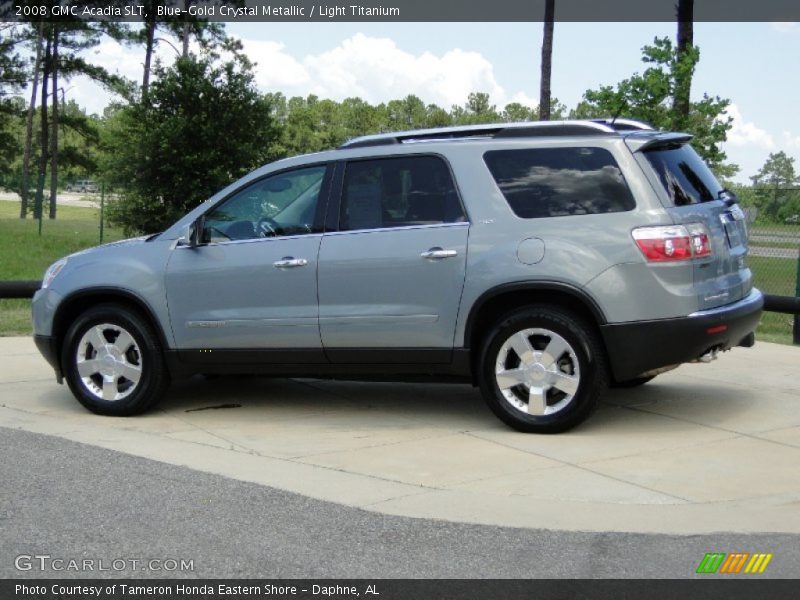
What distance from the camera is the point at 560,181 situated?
24.9ft

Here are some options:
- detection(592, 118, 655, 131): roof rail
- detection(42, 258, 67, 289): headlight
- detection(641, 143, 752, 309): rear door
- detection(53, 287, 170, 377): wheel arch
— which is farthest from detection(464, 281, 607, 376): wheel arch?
detection(42, 258, 67, 289): headlight

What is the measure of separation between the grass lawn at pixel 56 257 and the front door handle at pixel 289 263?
591 cm

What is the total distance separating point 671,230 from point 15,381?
575cm

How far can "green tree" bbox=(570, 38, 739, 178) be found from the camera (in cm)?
1569

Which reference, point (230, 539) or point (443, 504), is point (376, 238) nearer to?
point (443, 504)

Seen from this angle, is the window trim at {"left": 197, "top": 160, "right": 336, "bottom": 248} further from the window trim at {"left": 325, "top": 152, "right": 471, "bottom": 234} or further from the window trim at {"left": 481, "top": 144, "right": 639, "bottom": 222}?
the window trim at {"left": 481, "top": 144, "right": 639, "bottom": 222}

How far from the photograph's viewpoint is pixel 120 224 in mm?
24203

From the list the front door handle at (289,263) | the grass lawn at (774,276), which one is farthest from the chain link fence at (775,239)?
the front door handle at (289,263)

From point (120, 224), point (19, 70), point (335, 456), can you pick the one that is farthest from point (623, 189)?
point (19, 70)

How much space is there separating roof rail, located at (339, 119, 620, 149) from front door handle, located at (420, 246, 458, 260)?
2.84ft

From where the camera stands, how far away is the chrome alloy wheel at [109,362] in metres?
8.48

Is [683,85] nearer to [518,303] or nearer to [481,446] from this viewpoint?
[518,303]

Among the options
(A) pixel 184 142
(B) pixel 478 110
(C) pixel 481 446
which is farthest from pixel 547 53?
(B) pixel 478 110

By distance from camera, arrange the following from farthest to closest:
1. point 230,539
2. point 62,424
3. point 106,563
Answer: point 62,424
point 230,539
point 106,563
